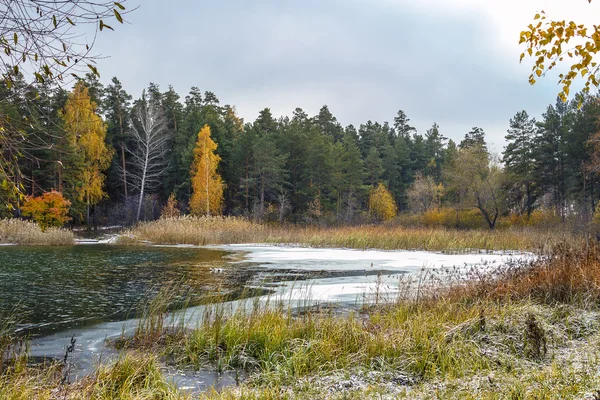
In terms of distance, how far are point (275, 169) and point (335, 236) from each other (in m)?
18.8

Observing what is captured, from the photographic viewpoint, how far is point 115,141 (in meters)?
42.3

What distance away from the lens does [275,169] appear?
126 feet

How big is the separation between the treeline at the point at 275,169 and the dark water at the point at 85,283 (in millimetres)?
14328

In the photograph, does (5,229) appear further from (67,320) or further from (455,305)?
(455,305)

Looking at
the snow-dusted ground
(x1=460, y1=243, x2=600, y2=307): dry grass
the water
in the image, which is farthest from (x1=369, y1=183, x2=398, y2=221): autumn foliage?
(x1=460, y1=243, x2=600, y2=307): dry grass

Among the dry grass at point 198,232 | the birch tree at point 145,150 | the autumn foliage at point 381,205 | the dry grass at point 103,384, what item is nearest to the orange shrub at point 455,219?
the autumn foliage at point 381,205

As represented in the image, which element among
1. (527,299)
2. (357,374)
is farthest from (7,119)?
(527,299)

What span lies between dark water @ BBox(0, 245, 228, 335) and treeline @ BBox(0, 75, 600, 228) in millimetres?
14328

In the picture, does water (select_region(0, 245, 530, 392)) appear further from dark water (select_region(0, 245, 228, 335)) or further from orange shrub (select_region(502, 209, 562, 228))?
orange shrub (select_region(502, 209, 562, 228))

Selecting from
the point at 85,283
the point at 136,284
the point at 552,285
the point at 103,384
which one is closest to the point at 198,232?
the point at 85,283

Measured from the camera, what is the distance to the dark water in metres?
6.35

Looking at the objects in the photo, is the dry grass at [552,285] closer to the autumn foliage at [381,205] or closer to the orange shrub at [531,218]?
the orange shrub at [531,218]

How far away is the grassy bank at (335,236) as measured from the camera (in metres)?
18.2

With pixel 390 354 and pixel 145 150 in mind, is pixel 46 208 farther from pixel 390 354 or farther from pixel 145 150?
pixel 390 354
